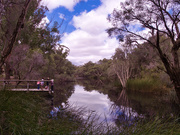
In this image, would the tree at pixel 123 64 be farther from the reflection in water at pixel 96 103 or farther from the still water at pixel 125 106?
the reflection in water at pixel 96 103

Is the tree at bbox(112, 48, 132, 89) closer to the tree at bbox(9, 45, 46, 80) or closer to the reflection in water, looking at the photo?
the reflection in water

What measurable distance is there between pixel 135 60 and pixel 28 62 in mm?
16853

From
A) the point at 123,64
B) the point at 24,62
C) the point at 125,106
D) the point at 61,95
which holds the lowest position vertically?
the point at 61,95

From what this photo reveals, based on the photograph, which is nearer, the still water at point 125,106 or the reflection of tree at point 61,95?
the still water at point 125,106

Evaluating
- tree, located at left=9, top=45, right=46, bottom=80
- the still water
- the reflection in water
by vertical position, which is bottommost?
the reflection in water

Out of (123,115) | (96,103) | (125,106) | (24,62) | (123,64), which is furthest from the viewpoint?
(123,64)

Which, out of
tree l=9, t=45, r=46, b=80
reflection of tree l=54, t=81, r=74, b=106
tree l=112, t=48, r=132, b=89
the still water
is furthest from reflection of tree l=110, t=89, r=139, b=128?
tree l=112, t=48, r=132, b=89

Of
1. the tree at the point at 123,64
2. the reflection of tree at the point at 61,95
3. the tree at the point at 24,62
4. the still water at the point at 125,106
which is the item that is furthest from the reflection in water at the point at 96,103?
the tree at the point at 123,64

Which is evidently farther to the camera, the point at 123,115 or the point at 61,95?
the point at 61,95

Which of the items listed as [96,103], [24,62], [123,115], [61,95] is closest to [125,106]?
[96,103]

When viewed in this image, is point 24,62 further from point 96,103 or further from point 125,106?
point 125,106

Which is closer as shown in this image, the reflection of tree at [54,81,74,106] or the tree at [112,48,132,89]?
the reflection of tree at [54,81,74,106]

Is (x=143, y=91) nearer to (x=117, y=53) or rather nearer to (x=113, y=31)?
(x=117, y=53)

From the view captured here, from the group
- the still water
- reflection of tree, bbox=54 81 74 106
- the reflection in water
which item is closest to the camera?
the still water
